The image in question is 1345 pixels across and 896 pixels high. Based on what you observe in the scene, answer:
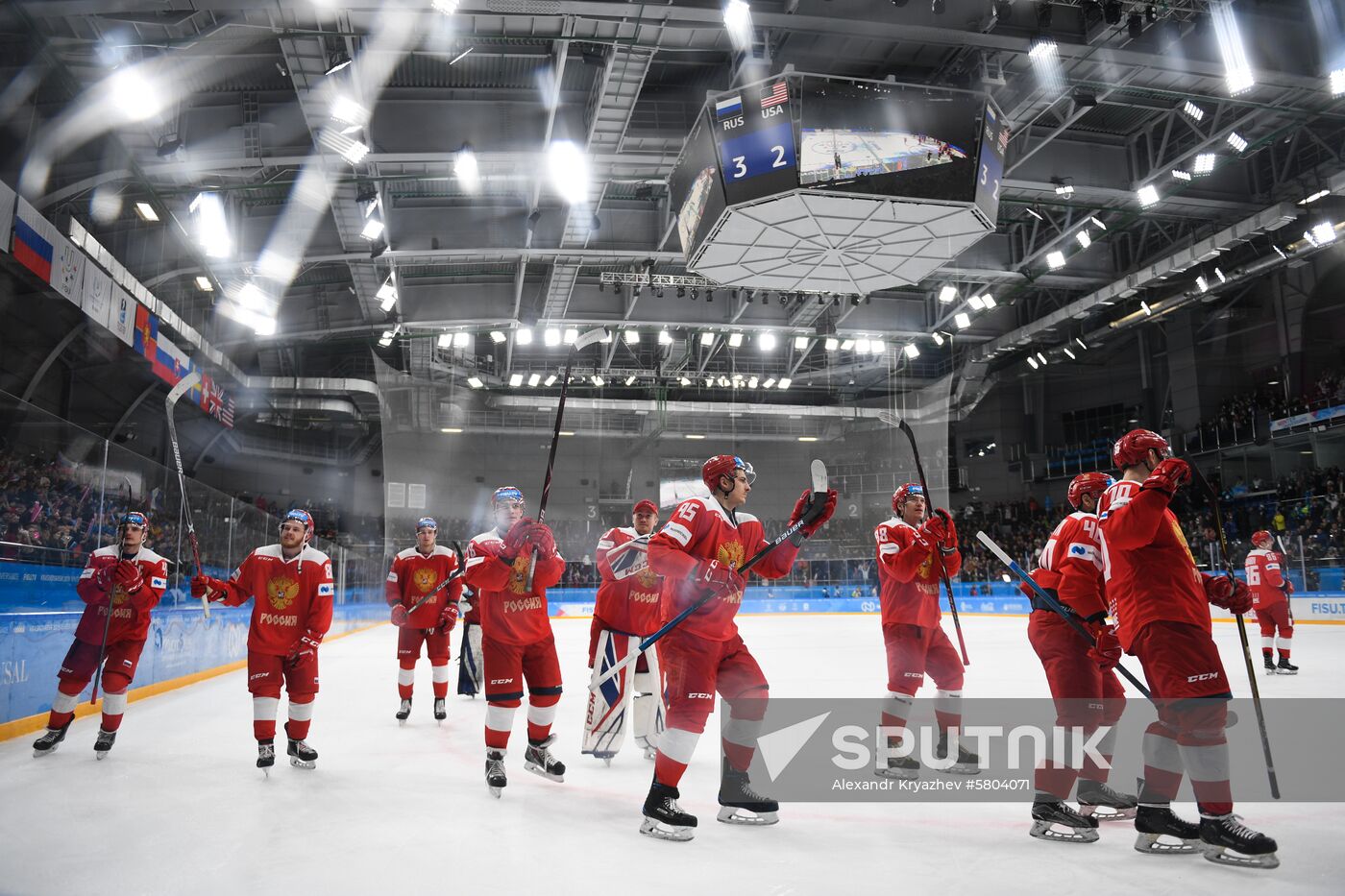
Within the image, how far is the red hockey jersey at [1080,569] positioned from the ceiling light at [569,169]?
943 centimetres

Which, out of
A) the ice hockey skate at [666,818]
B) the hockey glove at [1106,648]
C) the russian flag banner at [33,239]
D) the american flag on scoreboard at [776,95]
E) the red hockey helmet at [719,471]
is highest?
the american flag on scoreboard at [776,95]

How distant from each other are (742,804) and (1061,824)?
131 cm

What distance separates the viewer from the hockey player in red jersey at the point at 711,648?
11.9 feet

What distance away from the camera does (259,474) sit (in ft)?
85.8

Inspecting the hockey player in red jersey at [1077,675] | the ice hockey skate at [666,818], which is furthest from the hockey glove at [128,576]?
the hockey player in red jersey at [1077,675]

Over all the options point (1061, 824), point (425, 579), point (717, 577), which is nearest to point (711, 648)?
point (717, 577)

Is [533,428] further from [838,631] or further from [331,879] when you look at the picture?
[331,879]

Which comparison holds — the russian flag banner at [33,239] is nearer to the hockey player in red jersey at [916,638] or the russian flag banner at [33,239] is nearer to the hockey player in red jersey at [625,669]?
the hockey player in red jersey at [625,669]

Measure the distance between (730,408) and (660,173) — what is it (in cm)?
843

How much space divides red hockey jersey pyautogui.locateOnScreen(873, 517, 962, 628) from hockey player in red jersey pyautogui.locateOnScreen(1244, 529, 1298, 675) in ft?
19.1

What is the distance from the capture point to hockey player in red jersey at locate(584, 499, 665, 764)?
4.96 m

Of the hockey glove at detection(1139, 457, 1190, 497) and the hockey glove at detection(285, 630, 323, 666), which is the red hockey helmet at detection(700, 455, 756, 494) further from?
the hockey glove at detection(285, 630, 323, 666)

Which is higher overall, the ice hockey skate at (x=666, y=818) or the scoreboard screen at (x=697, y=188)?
the scoreboard screen at (x=697, y=188)

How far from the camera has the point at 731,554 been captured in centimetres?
398
